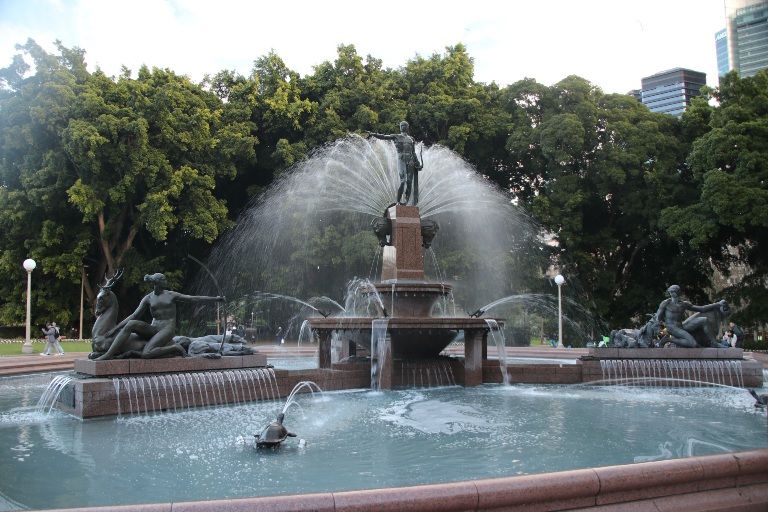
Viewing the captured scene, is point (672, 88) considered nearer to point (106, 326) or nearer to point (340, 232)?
point (340, 232)

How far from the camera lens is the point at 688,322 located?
14.3 metres

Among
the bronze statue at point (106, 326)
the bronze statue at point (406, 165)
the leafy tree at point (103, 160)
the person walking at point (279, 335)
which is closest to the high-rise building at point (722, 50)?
the person walking at point (279, 335)

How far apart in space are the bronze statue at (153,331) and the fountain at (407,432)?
0.86ft

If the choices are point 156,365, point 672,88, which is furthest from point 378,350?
point 672,88

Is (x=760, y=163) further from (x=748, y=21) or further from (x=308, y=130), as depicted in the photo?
(x=308, y=130)

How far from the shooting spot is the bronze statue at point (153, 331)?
10133mm

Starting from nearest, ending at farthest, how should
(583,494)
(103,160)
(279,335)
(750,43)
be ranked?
(583,494), (103,160), (750,43), (279,335)

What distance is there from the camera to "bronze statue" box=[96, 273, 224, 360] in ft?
33.2

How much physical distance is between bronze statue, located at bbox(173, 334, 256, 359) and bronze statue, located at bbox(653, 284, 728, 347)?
876 centimetres

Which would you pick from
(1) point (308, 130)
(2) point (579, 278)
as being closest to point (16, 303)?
(1) point (308, 130)

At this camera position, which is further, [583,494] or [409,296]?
[409,296]

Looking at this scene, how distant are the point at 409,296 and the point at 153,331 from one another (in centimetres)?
560

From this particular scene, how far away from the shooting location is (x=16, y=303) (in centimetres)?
3017

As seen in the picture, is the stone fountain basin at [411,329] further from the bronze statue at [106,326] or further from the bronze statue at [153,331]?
the bronze statue at [106,326]
